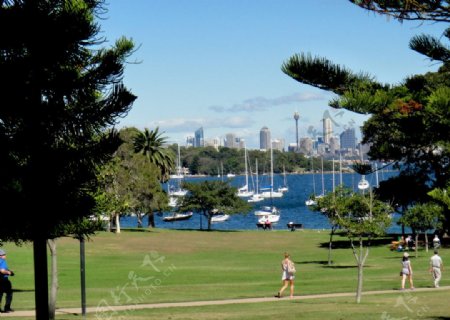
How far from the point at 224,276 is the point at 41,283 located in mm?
23475

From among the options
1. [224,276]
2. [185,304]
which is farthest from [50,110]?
[224,276]

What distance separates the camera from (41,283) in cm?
1077

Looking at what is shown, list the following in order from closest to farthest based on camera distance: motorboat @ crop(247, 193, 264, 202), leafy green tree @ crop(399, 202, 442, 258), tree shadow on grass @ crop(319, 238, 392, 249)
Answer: leafy green tree @ crop(399, 202, 442, 258) < tree shadow on grass @ crop(319, 238, 392, 249) < motorboat @ crop(247, 193, 264, 202)

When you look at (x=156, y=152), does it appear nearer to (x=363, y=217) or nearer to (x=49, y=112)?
(x=363, y=217)

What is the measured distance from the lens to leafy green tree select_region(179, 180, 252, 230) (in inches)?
2844

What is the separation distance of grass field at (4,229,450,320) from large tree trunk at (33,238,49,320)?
24.8 feet

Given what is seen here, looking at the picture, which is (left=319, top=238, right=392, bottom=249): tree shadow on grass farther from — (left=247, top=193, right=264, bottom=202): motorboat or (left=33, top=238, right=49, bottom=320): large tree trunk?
(left=247, top=193, right=264, bottom=202): motorboat

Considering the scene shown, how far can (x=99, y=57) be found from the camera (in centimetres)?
1349

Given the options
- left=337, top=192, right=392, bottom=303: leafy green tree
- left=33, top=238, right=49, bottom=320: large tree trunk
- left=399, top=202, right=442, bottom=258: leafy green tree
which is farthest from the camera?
left=399, top=202, right=442, bottom=258: leafy green tree

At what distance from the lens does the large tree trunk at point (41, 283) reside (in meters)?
10.6

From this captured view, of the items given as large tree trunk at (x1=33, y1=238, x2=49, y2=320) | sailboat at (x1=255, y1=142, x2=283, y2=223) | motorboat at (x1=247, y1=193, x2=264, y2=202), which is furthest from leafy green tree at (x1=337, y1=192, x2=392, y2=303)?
motorboat at (x1=247, y1=193, x2=264, y2=202)

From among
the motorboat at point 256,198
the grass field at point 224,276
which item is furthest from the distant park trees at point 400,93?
the motorboat at point 256,198

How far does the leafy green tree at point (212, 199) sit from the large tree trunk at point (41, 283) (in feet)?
200

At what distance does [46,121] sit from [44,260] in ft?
6.82
